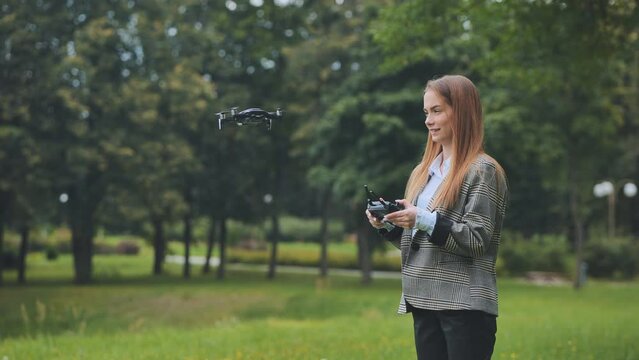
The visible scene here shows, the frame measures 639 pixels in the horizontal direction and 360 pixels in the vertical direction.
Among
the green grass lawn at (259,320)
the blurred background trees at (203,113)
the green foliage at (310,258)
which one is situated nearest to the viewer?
the green grass lawn at (259,320)

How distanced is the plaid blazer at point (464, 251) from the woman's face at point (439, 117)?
20cm

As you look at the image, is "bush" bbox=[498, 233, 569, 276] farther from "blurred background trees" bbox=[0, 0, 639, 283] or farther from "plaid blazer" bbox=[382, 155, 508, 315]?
"plaid blazer" bbox=[382, 155, 508, 315]

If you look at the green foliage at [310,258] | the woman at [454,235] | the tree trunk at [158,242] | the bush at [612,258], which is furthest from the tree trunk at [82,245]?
the woman at [454,235]

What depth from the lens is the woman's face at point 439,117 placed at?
3641 millimetres

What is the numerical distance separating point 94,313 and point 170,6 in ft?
52.2

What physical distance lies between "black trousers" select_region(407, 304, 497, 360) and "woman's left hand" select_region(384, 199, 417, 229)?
1.49 ft

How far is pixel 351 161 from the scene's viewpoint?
2591cm

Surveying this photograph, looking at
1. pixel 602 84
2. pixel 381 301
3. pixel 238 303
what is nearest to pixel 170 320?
pixel 238 303

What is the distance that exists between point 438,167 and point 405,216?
0.45 meters

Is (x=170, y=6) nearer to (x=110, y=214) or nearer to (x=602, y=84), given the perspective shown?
(x=110, y=214)

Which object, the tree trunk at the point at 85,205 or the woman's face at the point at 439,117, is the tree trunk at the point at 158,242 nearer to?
the tree trunk at the point at 85,205

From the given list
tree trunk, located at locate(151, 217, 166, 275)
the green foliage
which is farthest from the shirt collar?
the green foliage

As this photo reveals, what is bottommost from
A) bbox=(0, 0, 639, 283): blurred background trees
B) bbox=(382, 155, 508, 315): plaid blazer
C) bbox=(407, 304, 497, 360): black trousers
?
bbox=(407, 304, 497, 360): black trousers

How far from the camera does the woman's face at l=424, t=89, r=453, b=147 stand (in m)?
3.64
